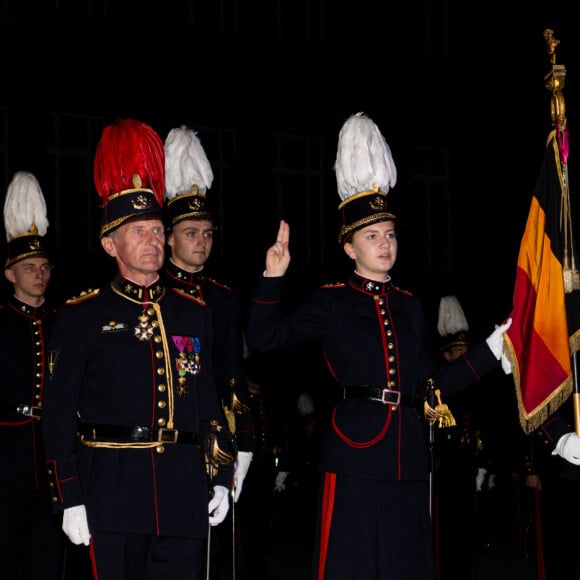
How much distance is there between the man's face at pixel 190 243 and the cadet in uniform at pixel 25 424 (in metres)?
1.14

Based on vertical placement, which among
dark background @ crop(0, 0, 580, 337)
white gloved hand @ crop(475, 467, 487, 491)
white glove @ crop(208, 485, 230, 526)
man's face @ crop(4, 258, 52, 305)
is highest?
dark background @ crop(0, 0, 580, 337)

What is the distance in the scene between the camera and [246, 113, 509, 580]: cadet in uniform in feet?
18.8

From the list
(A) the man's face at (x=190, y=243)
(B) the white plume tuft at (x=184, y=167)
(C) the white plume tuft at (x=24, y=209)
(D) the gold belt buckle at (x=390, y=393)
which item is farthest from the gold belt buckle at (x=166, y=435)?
(C) the white plume tuft at (x=24, y=209)

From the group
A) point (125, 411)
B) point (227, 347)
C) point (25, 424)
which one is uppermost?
point (227, 347)

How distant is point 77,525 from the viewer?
5.05m

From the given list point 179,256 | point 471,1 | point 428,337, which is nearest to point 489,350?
point 428,337

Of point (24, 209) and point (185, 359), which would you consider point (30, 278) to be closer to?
point (24, 209)

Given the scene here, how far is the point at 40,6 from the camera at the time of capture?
15.4m

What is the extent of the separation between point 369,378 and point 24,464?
262 cm

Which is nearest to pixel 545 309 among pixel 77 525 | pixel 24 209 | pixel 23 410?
pixel 77 525

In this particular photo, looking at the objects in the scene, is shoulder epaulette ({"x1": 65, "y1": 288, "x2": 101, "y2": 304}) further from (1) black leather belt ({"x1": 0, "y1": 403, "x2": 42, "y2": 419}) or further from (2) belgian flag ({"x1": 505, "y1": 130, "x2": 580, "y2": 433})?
(1) black leather belt ({"x1": 0, "y1": 403, "x2": 42, "y2": 419})

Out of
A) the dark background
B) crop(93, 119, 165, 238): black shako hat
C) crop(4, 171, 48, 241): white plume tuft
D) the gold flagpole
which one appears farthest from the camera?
the dark background

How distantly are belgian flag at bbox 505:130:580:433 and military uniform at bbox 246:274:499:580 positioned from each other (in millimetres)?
415

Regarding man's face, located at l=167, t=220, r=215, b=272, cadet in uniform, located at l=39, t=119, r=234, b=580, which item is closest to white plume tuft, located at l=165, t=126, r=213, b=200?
man's face, located at l=167, t=220, r=215, b=272
